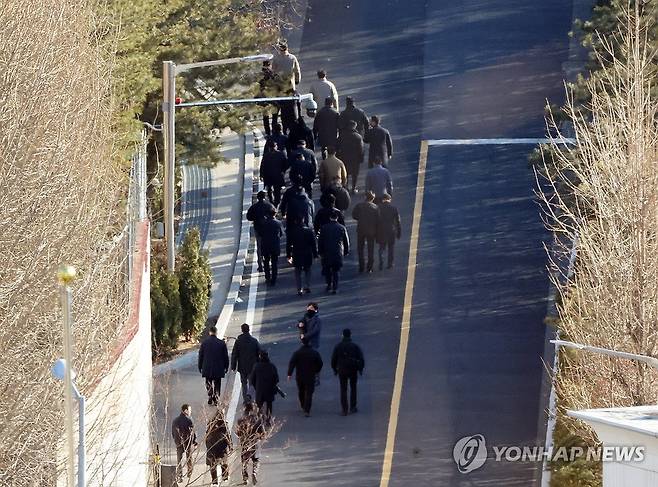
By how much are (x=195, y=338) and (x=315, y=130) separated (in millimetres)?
7140

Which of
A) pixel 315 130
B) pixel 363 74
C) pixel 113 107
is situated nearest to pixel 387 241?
pixel 315 130

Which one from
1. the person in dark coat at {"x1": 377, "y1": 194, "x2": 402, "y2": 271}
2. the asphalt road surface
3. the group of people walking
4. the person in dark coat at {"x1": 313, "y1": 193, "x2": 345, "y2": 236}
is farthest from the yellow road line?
the person in dark coat at {"x1": 313, "y1": 193, "x2": 345, "y2": 236}

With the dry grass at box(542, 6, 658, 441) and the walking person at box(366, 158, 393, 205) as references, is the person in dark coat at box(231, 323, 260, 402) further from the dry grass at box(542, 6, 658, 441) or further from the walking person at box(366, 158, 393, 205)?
the walking person at box(366, 158, 393, 205)

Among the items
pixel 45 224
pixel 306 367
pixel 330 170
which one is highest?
pixel 330 170

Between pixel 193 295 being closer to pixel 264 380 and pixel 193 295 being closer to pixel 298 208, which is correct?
pixel 298 208

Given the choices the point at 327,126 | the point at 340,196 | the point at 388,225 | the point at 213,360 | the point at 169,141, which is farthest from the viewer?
the point at 327,126

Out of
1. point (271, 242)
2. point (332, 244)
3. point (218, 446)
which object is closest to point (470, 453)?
point (218, 446)

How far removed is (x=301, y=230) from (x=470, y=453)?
5963 mm

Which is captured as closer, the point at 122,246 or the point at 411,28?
the point at 122,246

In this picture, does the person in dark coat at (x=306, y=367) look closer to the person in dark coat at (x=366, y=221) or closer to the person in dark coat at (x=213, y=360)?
the person in dark coat at (x=213, y=360)

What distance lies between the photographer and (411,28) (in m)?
45.0

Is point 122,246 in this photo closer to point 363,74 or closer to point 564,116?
point 564,116

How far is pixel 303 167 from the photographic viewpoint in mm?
34125

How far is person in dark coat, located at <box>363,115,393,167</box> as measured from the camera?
35.6 meters
